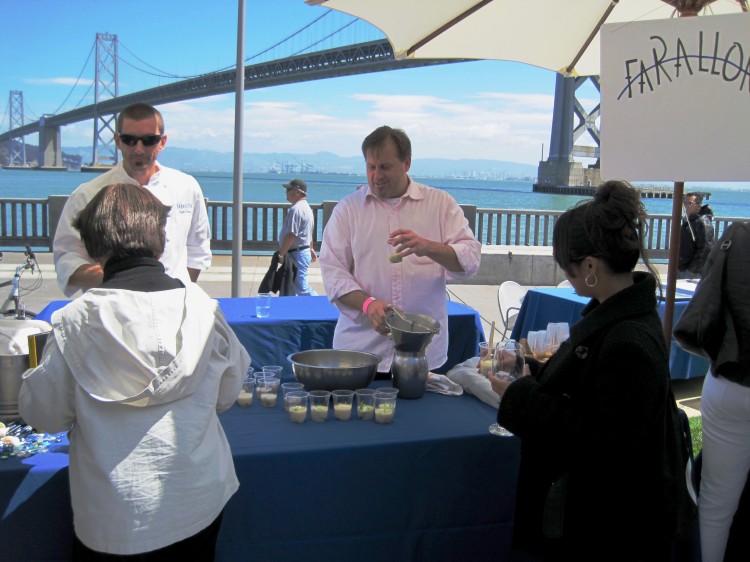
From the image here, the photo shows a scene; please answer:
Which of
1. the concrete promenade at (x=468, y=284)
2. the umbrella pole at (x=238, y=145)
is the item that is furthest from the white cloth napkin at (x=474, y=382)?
the concrete promenade at (x=468, y=284)

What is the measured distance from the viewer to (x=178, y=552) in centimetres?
139

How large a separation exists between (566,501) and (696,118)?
136cm

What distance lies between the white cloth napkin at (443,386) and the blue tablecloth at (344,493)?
23 centimetres

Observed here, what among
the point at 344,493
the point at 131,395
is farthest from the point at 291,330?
the point at 131,395

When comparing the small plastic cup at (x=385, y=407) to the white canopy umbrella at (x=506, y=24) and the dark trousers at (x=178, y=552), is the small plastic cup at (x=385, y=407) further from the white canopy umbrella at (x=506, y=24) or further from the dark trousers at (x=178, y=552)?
the white canopy umbrella at (x=506, y=24)

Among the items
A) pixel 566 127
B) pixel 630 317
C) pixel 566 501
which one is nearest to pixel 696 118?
pixel 630 317

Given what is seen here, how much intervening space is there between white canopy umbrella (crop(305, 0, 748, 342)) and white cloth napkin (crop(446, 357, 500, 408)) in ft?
5.59

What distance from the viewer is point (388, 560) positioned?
194cm

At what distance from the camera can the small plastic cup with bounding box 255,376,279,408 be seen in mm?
2139

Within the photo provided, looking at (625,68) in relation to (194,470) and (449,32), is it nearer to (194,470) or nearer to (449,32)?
(449,32)

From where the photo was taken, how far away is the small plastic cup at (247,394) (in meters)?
2.13

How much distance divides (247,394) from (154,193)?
1.07 metres

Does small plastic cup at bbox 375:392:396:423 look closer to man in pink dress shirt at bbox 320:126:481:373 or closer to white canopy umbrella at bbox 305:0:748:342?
man in pink dress shirt at bbox 320:126:481:373

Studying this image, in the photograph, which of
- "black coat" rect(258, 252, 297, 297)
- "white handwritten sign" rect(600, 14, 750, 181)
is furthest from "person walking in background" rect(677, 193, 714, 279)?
"white handwritten sign" rect(600, 14, 750, 181)
